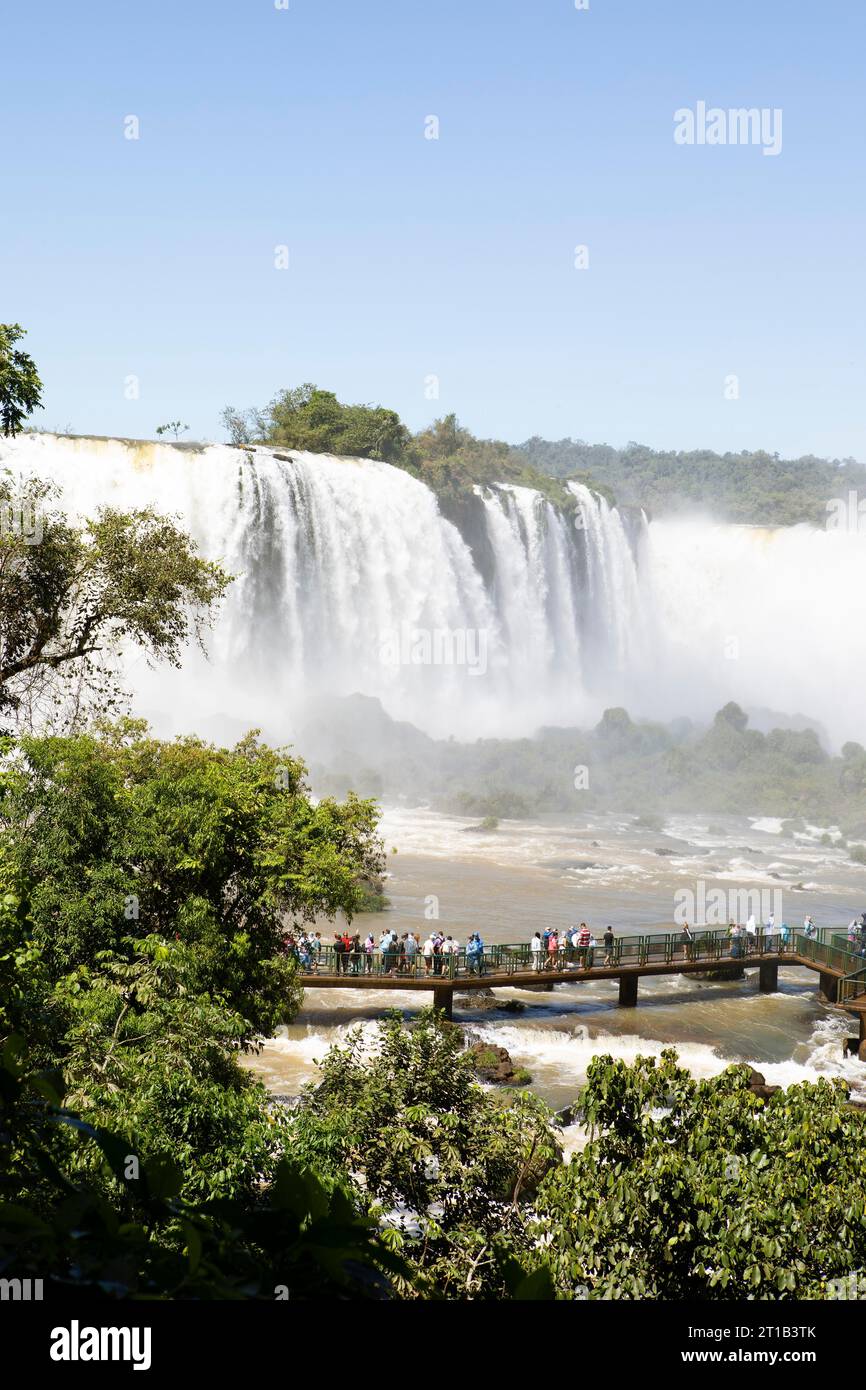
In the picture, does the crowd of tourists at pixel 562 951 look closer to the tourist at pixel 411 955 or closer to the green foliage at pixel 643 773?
the tourist at pixel 411 955

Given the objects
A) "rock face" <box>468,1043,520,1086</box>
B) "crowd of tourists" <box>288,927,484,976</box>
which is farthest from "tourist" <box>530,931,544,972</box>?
"rock face" <box>468,1043,520,1086</box>

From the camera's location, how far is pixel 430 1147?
917 cm

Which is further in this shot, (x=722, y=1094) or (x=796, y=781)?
(x=796, y=781)

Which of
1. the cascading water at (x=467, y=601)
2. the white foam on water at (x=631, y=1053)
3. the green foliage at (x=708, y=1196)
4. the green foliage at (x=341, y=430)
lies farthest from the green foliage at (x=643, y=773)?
the green foliage at (x=708, y=1196)

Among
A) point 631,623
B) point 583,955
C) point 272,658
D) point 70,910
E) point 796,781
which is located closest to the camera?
point 70,910

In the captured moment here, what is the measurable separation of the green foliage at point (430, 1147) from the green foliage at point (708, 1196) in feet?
2.03

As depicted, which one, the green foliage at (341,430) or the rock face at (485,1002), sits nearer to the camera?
the rock face at (485,1002)

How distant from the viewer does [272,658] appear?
43812 millimetres

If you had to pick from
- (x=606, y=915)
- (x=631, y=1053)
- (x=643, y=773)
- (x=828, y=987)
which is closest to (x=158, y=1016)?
(x=631, y=1053)

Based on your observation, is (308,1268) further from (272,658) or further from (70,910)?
(272,658)

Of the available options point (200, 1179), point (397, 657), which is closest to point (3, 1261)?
point (200, 1179)

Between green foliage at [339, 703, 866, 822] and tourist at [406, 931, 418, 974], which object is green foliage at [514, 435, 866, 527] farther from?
tourist at [406, 931, 418, 974]

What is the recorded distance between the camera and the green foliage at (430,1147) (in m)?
8.26
